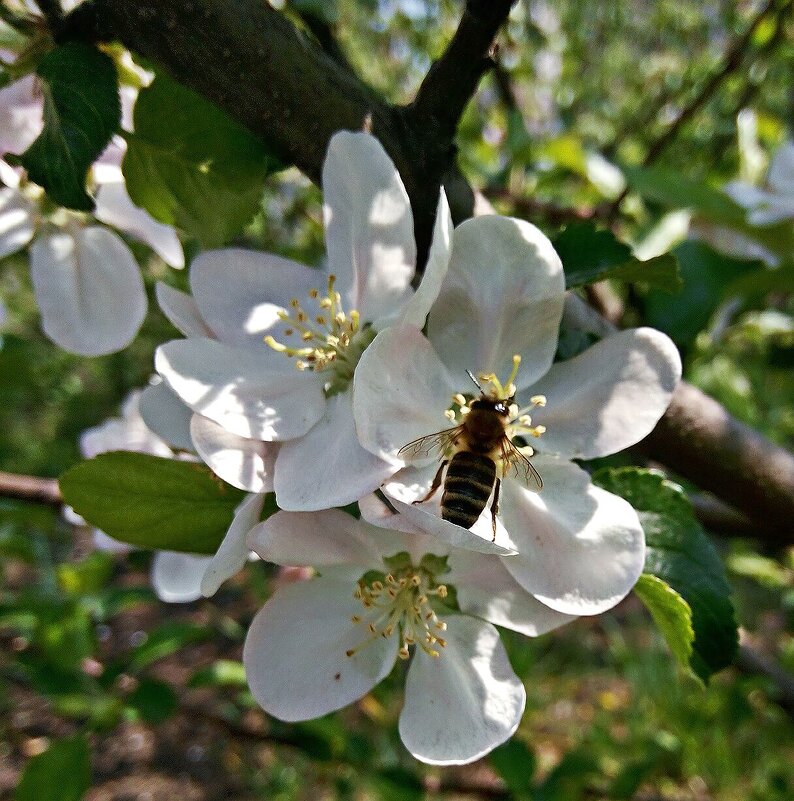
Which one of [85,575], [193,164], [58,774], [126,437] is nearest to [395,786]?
[58,774]

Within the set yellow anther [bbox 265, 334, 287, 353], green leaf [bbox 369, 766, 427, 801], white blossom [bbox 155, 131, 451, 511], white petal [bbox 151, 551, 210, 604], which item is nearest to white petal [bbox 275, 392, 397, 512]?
white blossom [bbox 155, 131, 451, 511]

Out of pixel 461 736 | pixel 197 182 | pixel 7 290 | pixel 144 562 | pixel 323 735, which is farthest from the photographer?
pixel 7 290

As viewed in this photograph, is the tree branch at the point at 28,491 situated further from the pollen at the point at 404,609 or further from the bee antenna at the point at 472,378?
the bee antenna at the point at 472,378

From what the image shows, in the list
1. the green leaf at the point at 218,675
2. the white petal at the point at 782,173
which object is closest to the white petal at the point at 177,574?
the green leaf at the point at 218,675

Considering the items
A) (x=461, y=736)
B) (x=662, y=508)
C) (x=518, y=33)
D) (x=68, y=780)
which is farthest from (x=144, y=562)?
(x=518, y=33)

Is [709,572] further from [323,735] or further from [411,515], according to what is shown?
[323,735]

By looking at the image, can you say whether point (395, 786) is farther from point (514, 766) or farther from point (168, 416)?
point (168, 416)
